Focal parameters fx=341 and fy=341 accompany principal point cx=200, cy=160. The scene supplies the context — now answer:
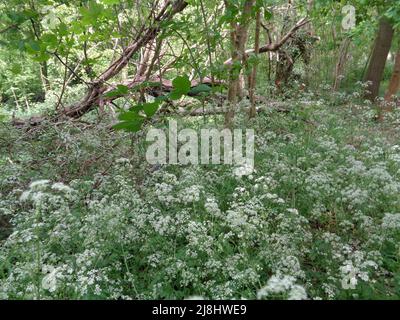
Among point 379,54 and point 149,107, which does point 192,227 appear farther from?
point 379,54

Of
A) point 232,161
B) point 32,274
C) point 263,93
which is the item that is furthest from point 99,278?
point 263,93

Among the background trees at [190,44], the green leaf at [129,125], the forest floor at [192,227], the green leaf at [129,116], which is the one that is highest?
the background trees at [190,44]

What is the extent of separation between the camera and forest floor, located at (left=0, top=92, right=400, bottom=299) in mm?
2393

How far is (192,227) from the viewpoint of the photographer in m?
2.54

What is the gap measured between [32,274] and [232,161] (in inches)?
98.3

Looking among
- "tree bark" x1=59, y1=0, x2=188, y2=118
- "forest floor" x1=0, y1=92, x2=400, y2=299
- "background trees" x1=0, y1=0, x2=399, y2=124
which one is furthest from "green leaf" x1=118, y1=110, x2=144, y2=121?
"tree bark" x1=59, y1=0, x2=188, y2=118

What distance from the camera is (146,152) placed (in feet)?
14.8

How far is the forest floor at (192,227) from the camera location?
2.39 m

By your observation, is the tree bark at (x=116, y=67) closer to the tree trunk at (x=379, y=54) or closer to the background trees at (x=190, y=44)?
the background trees at (x=190, y=44)

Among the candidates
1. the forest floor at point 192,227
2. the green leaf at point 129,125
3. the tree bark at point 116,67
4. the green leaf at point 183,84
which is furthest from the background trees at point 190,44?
the forest floor at point 192,227

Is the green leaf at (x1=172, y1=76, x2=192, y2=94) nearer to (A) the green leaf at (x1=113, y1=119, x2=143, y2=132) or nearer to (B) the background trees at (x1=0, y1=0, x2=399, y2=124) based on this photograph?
(B) the background trees at (x1=0, y1=0, x2=399, y2=124)

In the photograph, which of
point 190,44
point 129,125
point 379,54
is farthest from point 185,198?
point 379,54

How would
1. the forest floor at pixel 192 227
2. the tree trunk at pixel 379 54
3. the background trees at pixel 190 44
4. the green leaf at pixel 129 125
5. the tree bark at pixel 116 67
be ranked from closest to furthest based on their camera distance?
the green leaf at pixel 129 125 → the forest floor at pixel 192 227 → the background trees at pixel 190 44 → the tree bark at pixel 116 67 → the tree trunk at pixel 379 54
